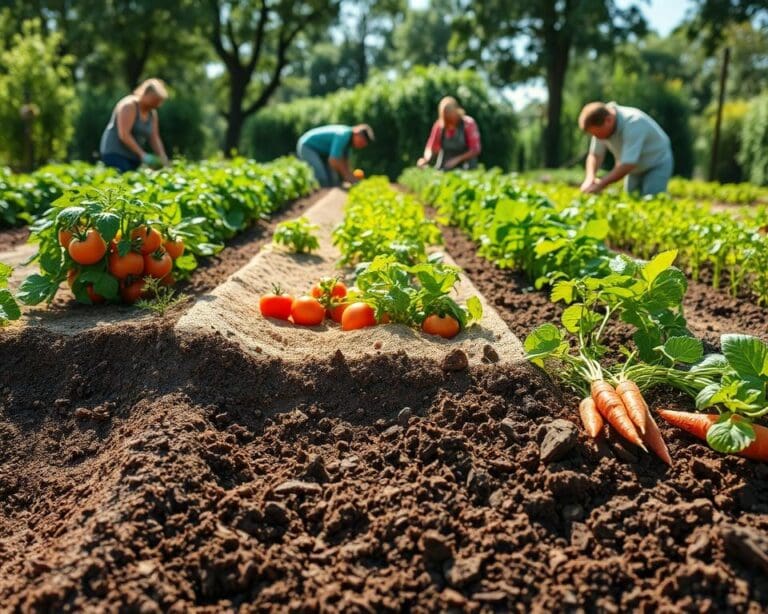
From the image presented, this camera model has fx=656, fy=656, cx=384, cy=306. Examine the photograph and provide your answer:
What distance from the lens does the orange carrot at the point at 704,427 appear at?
236cm

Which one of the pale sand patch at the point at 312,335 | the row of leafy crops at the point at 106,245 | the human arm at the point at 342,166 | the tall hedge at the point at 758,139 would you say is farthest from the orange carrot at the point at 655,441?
the tall hedge at the point at 758,139

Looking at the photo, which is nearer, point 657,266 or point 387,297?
point 657,266

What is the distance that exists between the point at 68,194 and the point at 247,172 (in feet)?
16.3

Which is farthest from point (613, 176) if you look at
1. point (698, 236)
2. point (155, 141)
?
point (155, 141)

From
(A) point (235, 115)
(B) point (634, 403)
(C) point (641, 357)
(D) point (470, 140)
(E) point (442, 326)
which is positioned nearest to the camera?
(B) point (634, 403)

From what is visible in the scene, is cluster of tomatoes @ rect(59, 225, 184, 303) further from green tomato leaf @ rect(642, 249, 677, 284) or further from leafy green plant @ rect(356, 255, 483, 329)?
green tomato leaf @ rect(642, 249, 677, 284)

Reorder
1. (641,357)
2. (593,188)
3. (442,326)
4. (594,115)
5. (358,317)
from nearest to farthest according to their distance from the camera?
1. (641,357)
2. (442,326)
3. (358,317)
4. (594,115)
5. (593,188)

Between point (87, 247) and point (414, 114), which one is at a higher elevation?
point (87, 247)

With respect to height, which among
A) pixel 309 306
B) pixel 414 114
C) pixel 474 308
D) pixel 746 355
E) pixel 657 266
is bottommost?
pixel 309 306

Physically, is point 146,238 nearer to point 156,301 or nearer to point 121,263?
point 121,263

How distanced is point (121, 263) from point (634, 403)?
3.16 meters

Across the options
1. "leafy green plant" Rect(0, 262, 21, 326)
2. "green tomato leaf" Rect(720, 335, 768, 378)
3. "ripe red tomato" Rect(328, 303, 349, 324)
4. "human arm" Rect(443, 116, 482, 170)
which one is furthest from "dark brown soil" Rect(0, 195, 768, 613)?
"human arm" Rect(443, 116, 482, 170)

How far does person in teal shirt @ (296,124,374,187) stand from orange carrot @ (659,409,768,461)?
9956 millimetres

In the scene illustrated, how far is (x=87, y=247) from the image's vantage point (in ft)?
13.1
